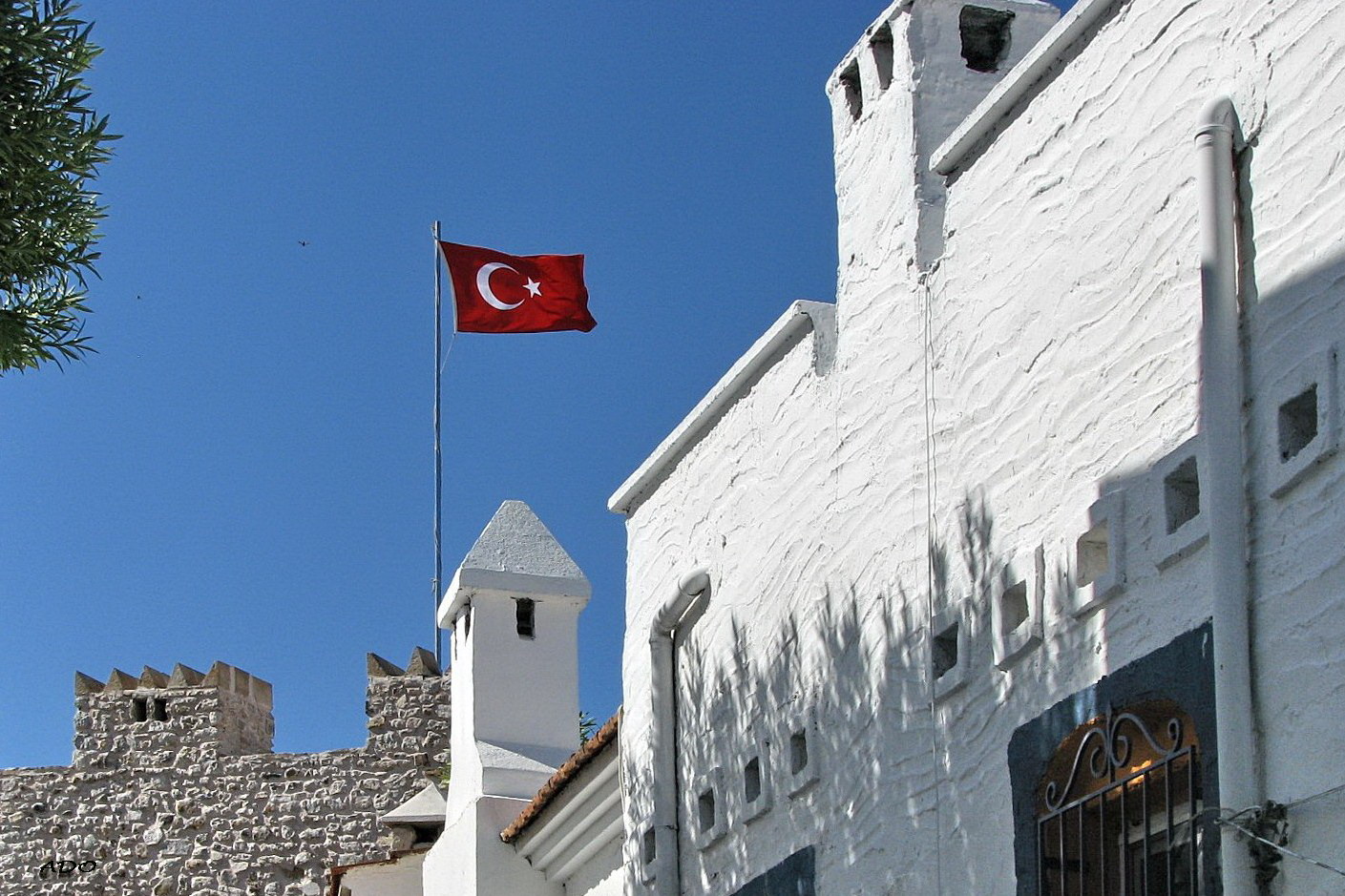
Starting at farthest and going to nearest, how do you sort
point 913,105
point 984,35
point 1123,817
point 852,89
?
1. point 852,89
2. point 984,35
3. point 913,105
4. point 1123,817

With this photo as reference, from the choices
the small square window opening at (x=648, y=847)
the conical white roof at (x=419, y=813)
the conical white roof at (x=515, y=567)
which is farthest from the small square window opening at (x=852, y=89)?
the conical white roof at (x=419, y=813)

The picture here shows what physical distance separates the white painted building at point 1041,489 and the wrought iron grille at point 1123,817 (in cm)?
1

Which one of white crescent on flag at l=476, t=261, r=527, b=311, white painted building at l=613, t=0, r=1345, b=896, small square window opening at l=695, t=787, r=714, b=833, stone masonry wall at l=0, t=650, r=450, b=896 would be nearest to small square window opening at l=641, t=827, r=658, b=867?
white painted building at l=613, t=0, r=1345, b=896

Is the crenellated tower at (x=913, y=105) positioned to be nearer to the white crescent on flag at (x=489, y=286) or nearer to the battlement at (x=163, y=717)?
the white crescent on flag at (x=489, y=286)

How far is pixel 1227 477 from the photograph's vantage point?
6.07m

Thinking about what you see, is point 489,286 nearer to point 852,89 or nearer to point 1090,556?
point 852,89

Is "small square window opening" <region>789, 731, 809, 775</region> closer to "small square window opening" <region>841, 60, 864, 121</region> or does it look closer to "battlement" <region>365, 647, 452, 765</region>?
"small square window opening" <region>841, 60, 864, 121</region>

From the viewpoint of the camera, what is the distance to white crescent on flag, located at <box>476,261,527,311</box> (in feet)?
68.1

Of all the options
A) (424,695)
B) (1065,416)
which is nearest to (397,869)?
(424,695)

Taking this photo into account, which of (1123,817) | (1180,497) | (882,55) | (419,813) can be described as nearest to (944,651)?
(1123,817)

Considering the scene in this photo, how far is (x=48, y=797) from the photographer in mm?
20781

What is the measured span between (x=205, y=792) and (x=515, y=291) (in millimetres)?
5571

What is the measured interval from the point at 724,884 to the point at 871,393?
2.54 m

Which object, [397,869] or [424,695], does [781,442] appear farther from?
[424,695]
